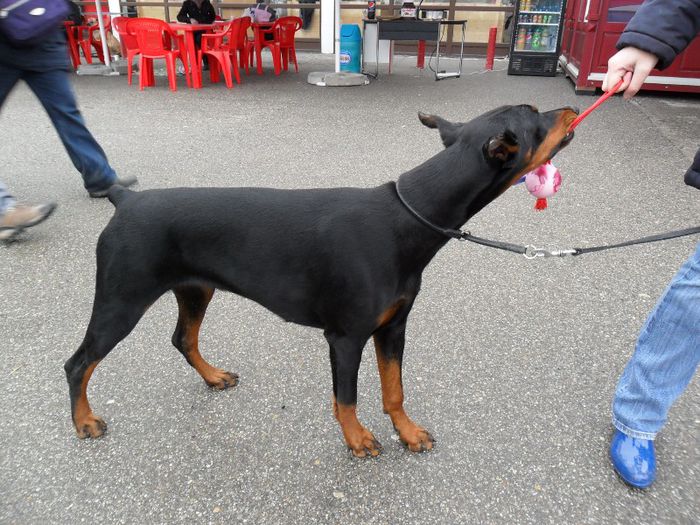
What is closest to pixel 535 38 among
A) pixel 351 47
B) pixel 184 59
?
pixel 351 47

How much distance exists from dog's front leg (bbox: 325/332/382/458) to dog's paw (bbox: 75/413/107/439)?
1.03m

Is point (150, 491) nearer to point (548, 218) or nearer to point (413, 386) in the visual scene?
point (413, 386)

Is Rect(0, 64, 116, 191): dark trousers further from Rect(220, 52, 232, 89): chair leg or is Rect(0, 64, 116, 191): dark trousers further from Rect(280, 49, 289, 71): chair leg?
Rect(280, 49, 289, 71): chair leg

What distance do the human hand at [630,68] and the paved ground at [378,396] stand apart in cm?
146

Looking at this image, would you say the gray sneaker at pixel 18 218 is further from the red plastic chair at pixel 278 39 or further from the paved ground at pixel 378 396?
the red plastic chair at pixel 278 39

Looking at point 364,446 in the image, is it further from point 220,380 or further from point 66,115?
point 66,115

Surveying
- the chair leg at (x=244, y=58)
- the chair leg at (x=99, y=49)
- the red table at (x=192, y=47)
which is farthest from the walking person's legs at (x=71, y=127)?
the chair leg at (x=99, y=49)

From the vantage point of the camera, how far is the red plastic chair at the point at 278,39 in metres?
12.4

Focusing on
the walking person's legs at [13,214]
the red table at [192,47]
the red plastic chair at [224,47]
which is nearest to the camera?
the walking person's legs at [13,214]

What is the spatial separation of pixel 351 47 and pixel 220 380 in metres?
10.5

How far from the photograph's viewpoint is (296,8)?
1675 cm

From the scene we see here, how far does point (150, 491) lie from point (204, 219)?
1073mm

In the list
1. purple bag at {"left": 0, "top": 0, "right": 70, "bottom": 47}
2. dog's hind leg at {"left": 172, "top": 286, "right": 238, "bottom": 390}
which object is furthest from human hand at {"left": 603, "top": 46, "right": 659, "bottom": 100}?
purple bag at {"left": 0, "top": 0, "right": 70, "bottom": 47}

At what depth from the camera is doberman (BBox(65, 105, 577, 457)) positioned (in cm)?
190
